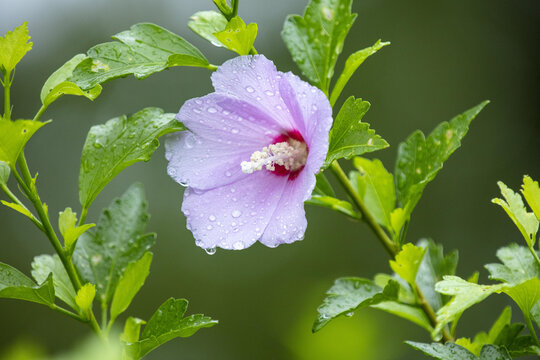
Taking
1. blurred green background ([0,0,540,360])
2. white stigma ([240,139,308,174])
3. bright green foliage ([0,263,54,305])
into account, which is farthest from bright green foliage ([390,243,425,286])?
blurred green background ([0,0,540,360])

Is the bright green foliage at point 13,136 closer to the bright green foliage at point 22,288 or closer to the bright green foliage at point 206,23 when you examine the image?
the bright green foliage at point 22,288

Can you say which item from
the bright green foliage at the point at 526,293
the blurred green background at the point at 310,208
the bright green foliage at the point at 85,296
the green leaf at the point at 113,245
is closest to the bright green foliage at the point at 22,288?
the bright green foliage at the point at 85,296

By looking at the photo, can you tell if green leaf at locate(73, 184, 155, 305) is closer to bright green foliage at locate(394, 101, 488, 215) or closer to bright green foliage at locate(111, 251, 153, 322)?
bright green foliage at locate(111, 251, 153, 322)

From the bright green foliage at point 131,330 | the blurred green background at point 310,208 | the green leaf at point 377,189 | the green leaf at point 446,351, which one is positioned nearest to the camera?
the green leaf at point 446,351

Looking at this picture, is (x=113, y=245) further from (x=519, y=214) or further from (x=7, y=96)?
(x=519, y=214)

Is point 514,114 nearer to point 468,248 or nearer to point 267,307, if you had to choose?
point 468,248

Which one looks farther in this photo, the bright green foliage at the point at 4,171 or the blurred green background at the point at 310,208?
the blurred green background at the point at 310,208
